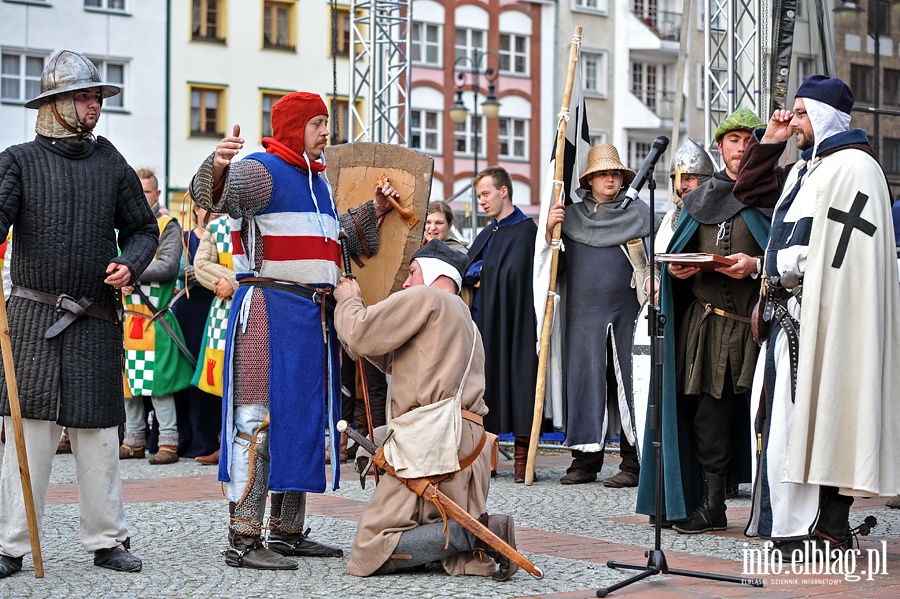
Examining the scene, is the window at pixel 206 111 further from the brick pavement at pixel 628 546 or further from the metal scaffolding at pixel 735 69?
the brick pavement at pixel 628 546

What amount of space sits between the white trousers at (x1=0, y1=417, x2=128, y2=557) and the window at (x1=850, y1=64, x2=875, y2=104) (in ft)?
31.4

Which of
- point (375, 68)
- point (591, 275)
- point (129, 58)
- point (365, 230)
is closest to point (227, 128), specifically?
point (129, 58)

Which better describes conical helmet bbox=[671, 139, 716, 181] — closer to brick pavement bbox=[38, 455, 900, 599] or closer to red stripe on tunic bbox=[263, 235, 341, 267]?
brick pavement bbox=[38, 455, 900, 599]

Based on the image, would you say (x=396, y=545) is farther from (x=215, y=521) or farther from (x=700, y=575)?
(x=215, y=521)

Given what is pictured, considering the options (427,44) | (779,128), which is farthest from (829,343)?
(427,44)

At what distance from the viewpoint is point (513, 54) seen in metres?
46.9

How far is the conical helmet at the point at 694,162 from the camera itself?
8.57 meters

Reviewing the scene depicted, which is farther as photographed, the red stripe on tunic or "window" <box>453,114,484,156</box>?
"window" <box>453,114,484,156</box>

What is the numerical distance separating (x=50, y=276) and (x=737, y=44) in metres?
9.86

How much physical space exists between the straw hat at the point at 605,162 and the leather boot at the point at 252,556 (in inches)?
167

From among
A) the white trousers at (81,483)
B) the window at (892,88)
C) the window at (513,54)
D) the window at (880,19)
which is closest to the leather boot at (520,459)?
the white trousers at (81,483)

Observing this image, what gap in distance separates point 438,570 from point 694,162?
12.6 feet

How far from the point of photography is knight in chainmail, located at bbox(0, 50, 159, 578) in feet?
18.2

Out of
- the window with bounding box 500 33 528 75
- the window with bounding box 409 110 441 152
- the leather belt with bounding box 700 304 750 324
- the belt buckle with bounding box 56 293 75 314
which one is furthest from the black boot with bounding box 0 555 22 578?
the window with bounding box 500 33 528 75
